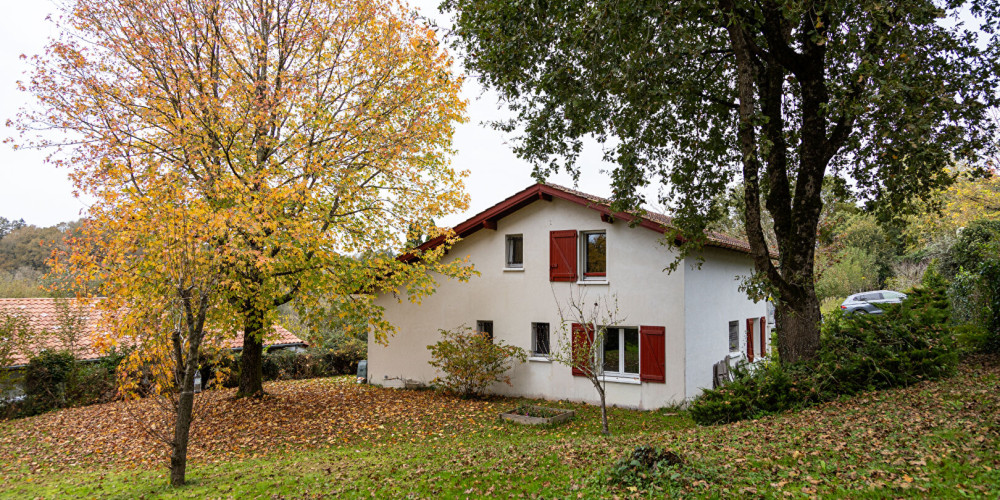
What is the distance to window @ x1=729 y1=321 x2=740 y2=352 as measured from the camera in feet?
54.6

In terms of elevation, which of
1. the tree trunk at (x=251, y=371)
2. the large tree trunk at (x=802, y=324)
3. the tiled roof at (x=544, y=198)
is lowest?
the tree trunk at (x=251, y=371)

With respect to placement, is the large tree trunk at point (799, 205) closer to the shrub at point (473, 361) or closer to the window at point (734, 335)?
the window at point (734, 335)

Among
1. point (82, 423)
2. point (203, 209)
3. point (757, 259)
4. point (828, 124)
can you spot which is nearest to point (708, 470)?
point (757, 259)

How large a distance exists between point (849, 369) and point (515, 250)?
9327mm

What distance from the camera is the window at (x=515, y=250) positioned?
16.2m

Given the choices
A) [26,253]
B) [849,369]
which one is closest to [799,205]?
[849,369]

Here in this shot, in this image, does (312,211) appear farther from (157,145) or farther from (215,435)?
(215,435)

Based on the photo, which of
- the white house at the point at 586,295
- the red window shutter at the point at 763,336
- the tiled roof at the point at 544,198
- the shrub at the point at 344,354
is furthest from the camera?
the shrub at the point at 344,354

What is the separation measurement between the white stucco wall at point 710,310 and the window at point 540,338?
4.06 metres

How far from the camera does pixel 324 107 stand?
13.3 m

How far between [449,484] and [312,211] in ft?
25.4

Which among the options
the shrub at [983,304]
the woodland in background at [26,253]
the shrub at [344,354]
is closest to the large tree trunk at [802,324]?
the shrub at [983,304]

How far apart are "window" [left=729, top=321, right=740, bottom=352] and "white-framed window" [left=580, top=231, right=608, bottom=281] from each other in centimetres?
523

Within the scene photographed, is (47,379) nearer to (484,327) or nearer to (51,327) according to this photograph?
(51,327)
